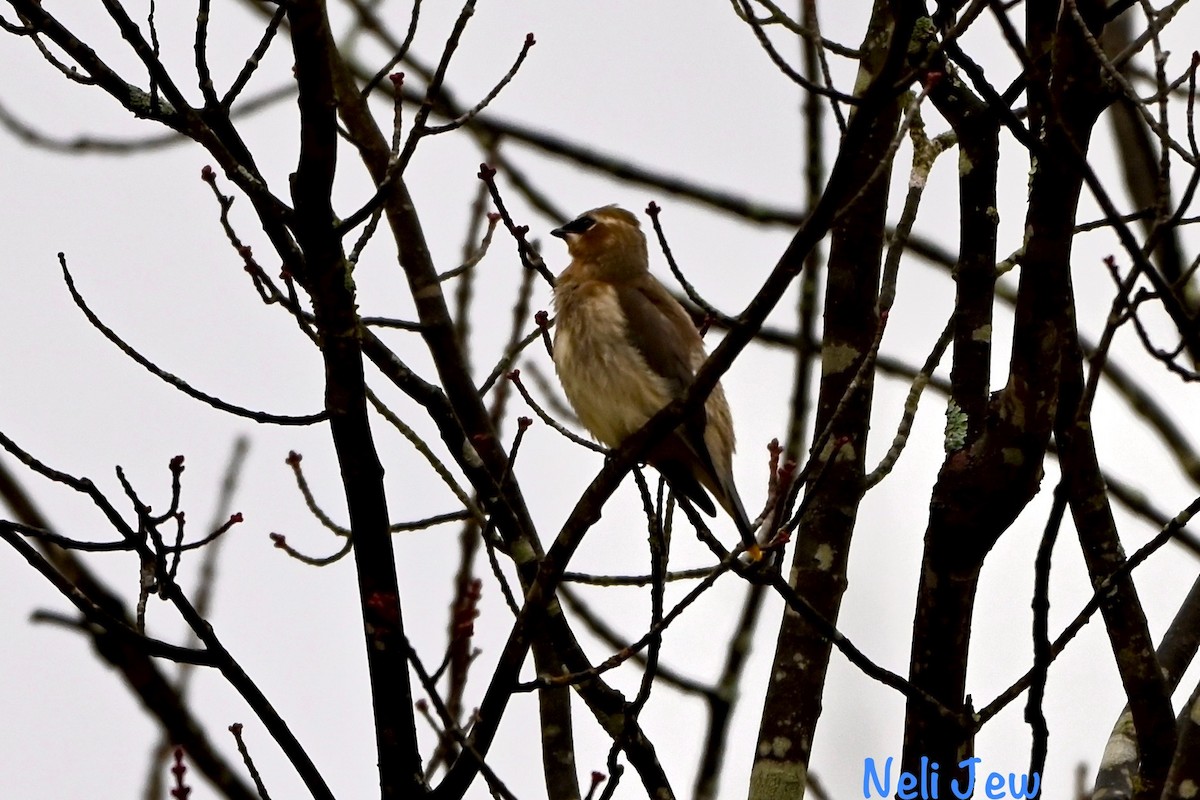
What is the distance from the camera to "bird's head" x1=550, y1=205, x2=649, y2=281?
7203mm

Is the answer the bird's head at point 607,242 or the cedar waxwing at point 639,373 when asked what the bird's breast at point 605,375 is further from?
the bird's head at point 607,242

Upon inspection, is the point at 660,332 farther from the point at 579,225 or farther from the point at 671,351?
the point at 579,225

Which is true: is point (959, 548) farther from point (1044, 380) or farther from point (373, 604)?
point (373, 604)

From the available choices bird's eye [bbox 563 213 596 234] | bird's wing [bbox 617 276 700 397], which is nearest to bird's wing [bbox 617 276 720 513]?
bird's wing [bbox 617 276 700 397]

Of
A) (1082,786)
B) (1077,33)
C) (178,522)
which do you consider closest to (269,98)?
(178,522)

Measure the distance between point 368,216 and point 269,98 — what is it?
9.78ft

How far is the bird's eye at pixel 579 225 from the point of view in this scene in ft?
→ 24.6

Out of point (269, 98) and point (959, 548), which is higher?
point (269, 98)

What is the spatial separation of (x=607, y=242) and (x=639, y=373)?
3.81ft

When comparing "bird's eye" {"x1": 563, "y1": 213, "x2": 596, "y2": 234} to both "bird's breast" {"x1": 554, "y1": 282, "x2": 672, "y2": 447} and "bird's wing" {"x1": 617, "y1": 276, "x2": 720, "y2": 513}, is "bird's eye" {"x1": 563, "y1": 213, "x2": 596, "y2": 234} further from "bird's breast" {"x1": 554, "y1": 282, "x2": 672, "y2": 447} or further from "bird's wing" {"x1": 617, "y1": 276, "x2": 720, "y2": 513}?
"bird's breast" {"x1": 554, "y1": 282, "x2": 672, "y2": 447}

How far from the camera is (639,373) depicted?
634 centimetres

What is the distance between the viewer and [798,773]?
5.19m

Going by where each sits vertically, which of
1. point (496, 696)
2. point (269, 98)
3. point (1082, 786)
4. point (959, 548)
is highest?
point (269, 98)

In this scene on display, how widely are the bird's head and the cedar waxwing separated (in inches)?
6.3
